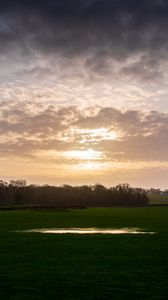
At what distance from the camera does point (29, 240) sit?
33.9 metres

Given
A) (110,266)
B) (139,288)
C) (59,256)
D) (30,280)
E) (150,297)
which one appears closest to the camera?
(150,297)

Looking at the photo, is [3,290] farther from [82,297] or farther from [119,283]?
[119,283]

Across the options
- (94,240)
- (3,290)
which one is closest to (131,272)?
(3,290)

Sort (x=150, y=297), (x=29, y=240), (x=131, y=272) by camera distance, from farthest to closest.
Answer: (x=29, y=240), (x=131, y=272), (x=150, y=297)

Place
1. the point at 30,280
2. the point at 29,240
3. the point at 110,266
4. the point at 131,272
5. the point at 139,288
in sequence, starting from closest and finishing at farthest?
the point at 139,288, the point at 30,280, the point at 131,272, the point at 110,266, the point at 29,240

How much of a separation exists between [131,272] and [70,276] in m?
2.87

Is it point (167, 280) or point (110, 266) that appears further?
point (110, 266)

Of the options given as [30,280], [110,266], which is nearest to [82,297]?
[30,280]

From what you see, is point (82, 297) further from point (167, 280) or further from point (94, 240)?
point (94, 240)

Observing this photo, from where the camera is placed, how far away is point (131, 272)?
19703mm

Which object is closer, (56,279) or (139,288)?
(139,288)

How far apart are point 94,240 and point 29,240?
16.1ft

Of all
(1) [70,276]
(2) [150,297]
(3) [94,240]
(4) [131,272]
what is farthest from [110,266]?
(3) [94,240]

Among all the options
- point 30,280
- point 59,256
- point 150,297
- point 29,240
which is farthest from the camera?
point 29,240
